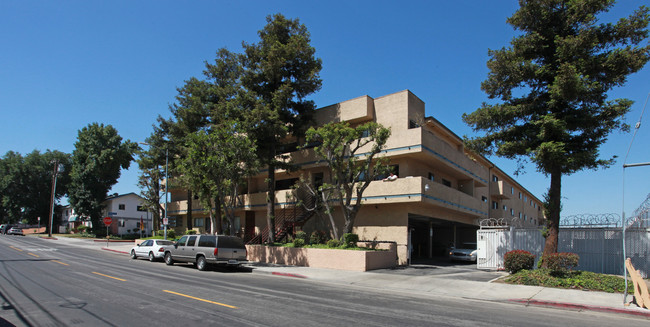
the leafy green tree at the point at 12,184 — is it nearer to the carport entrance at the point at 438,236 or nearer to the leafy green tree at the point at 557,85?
the carport entrance at the point at 438,236

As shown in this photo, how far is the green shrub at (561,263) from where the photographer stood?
46.3 feet

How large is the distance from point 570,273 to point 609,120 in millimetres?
6288

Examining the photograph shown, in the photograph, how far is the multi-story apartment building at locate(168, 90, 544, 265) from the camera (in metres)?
23.1

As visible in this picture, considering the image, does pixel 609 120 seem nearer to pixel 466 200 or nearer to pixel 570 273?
pixel 570 273

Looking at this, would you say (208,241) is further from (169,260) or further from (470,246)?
(470,246)

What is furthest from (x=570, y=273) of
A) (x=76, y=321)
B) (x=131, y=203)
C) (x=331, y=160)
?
(x=131, y=203)

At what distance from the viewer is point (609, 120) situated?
604 inches

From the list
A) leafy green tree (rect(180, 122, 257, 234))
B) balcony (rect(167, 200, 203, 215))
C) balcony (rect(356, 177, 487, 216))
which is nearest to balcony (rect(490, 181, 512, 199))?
balcony (rect(356, 177, 487, 216))

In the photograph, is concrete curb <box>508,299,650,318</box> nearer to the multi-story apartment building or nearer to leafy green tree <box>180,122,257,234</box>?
the multi-story apartment building

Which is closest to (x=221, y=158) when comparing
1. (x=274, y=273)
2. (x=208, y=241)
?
(x=208, y=241)

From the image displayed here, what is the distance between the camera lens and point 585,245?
57.4 ft

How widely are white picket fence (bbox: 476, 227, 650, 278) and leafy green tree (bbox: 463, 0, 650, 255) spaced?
2.81 meters

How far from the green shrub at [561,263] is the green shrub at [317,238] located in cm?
1302

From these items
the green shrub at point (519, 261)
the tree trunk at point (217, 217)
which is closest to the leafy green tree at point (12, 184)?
the tree trunk at point (217, 217)
